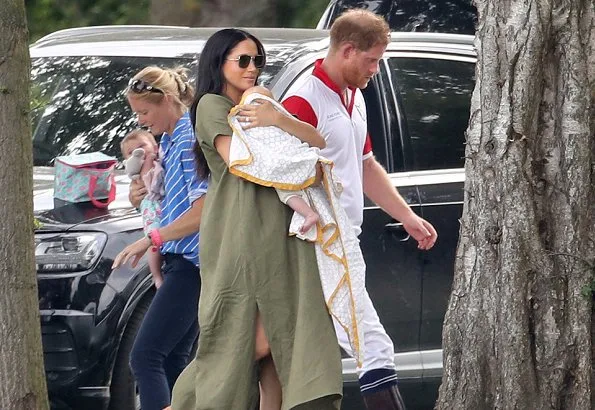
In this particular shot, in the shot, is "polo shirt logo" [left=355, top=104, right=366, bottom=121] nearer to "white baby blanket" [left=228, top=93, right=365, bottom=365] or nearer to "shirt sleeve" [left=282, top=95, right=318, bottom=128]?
"shirt sleeve" [left=282, top=95, right=318, bottom=128]

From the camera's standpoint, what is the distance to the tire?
5801mm

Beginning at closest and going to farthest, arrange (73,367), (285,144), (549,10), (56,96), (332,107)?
(549,10) < (285,144) < (332,107) < (73,367) < (56,96)

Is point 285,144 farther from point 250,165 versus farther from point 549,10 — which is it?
point 549,10

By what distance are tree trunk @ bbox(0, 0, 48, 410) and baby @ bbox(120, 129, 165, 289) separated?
54 cm

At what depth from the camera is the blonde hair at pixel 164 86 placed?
544 centimetres

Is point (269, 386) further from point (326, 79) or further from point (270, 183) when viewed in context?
point (326, 79)

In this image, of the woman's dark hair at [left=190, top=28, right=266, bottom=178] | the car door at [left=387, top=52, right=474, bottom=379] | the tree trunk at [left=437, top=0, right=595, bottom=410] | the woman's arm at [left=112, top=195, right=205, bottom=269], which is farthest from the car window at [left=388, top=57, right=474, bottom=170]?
the tree trunk at [left=437, top=0, right=595, bottom=410]

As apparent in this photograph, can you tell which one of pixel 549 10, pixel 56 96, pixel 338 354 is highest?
pixel 549 10

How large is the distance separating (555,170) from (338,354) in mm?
923

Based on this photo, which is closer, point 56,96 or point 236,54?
point 236,54

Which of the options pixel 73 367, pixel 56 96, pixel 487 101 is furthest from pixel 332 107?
pixel 56 96

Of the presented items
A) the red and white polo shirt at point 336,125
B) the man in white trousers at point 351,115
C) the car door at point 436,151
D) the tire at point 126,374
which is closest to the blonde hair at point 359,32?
the man in white trousers at point 351,115

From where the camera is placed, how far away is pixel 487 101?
4.34 m

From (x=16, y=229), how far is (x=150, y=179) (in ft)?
2.20
